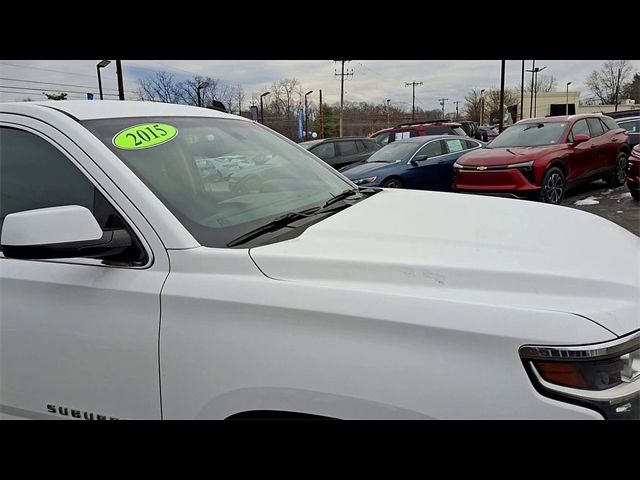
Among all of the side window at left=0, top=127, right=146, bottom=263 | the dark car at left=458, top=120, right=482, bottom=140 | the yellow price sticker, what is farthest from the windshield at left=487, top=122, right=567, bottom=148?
the dark car at left=458, top=120, right=482, bottom=140

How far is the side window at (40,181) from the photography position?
1837 mm

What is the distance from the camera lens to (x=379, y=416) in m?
1.36

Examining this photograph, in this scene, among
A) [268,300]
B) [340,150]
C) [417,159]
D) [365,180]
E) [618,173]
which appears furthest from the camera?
[340,150]

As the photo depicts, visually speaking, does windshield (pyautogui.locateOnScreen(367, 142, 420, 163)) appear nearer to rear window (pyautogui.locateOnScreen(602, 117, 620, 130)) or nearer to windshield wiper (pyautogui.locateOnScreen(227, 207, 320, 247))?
rear window (pyautogui.locateOnScreen(602, 117, 620, 130))

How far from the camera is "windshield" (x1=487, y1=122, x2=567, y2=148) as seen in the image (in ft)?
31.2

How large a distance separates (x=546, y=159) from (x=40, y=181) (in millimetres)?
8670

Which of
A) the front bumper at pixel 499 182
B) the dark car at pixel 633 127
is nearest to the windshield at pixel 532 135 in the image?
the front bumper at pixel 499 182

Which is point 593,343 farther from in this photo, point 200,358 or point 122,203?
point 122,203

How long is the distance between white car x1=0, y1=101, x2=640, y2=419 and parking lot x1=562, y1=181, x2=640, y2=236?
6573 mm

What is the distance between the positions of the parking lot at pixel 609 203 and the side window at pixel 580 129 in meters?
1.35

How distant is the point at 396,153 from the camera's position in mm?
11109

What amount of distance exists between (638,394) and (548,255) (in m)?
0.49

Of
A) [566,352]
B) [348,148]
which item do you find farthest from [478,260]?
[348,148]

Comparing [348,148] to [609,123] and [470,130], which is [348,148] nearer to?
[609,123]
